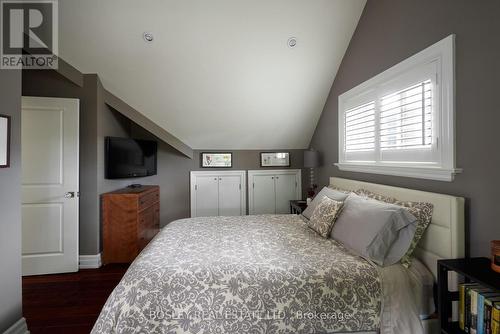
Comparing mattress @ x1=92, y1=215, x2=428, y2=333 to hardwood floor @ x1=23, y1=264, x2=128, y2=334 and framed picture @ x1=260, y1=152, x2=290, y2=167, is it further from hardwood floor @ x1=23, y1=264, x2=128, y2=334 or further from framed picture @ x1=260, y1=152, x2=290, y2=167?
framed picture @ x1=260, y1=152, x2=290, y2=167

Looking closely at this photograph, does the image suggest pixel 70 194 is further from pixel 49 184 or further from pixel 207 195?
pixel 207 195

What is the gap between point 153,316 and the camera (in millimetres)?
1255

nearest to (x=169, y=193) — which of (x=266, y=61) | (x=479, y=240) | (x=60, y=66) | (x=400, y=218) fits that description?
(x=60, y=66)

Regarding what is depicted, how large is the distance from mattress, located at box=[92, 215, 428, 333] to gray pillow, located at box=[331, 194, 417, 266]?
0.27 feet

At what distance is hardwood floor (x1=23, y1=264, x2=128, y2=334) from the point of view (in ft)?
6.20

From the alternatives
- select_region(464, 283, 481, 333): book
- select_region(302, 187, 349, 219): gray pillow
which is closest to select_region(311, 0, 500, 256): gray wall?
select_region(464, 283, 481, 333): book

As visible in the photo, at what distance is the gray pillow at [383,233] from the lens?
1.49 meters

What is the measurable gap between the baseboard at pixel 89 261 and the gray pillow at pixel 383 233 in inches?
117

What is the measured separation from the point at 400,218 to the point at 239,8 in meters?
2.38

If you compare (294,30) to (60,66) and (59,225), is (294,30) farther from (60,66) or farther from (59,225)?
(59,225)

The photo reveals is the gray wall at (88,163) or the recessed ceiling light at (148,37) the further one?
the gray wall at (88,163)

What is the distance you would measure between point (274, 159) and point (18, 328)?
367 centimetres

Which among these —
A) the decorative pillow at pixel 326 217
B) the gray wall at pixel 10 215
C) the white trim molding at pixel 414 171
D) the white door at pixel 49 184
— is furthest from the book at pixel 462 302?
the white door at pixel 49 184
